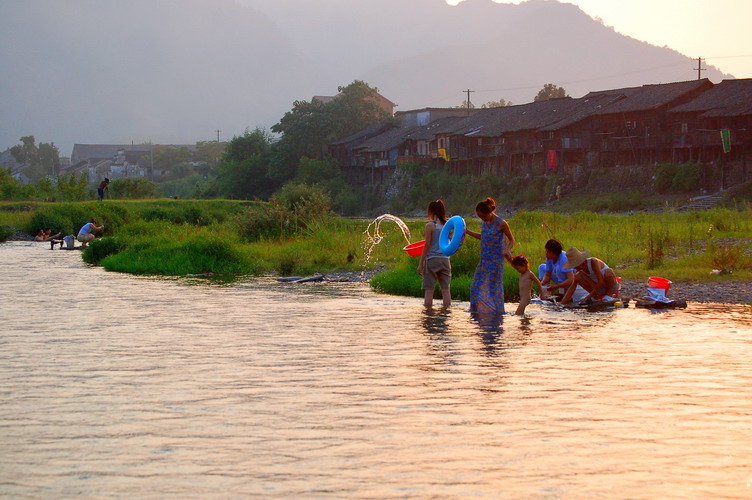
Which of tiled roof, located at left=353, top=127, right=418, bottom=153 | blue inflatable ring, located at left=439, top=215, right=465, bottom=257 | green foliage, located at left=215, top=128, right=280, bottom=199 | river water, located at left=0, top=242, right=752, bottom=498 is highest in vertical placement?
tiled roof, located at left=353, top=127, right=418, bottom=153

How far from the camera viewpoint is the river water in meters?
6.28

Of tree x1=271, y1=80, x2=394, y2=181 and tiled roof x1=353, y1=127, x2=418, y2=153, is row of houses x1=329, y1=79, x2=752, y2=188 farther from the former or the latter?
tree x1=271, y1=80, x2=394, y2=181

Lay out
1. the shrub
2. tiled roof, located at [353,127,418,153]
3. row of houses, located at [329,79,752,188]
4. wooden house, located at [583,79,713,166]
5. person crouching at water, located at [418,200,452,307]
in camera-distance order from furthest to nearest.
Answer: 1. tiled roof, located at [353,127,418,153]
2. wooden house, located at [583,79,713,166]
3. the shrub
4. row of houses, located at [329,79,752,188]
5. person crouching at water, located at [418,200,452,307]

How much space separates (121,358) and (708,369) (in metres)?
6.40

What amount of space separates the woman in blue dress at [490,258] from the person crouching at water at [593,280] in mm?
1434

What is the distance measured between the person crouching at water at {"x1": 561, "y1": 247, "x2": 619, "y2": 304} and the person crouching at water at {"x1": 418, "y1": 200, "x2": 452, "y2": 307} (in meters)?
1.83

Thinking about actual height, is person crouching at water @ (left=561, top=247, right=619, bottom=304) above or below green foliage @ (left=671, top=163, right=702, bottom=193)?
below

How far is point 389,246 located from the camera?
83.6ft

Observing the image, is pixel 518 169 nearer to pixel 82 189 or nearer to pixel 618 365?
pixel 82 189

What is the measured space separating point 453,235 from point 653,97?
152 ft

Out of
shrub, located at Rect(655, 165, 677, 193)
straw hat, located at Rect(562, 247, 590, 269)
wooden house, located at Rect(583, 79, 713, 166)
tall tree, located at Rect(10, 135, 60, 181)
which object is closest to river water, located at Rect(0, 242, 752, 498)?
straw hat, located at Rect(562, 247, 590, 269)

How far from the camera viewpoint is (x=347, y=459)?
264 inches

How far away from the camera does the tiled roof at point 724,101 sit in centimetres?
4975

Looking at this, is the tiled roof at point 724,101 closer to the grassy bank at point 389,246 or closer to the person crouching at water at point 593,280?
the grassy bank at point 389,246
